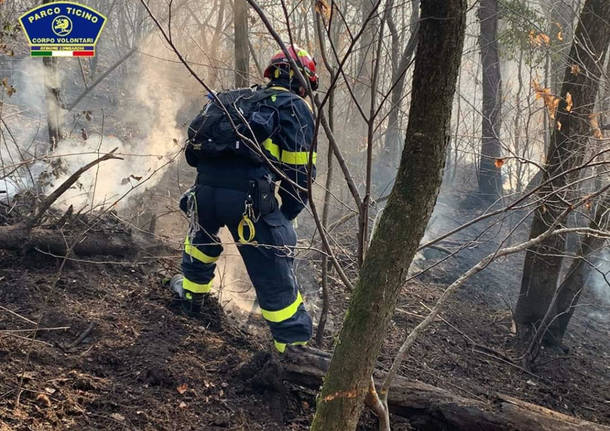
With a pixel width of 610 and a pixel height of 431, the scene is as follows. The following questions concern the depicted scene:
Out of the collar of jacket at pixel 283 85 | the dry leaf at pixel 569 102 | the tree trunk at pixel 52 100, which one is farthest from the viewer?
the tree trunk at pixel 52 100

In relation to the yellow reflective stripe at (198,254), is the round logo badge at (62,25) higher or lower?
higher

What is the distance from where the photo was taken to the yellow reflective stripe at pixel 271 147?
12.4ft

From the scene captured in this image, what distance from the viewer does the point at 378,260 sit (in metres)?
1.96

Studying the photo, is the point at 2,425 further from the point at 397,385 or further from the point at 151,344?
the point at 397,385

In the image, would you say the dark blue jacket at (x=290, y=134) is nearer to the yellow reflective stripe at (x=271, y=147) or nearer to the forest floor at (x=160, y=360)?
the yellow reflective stripe at (x=271, y=147)

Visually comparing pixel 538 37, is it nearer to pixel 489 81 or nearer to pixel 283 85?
pixel 283 85

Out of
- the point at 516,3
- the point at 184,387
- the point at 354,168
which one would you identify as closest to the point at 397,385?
the point at 184,387

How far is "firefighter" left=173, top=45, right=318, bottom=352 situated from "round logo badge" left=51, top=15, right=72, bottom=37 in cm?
198

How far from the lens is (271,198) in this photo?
3945mm

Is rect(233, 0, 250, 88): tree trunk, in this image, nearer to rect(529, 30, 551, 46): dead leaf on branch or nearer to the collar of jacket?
the collar of jacket

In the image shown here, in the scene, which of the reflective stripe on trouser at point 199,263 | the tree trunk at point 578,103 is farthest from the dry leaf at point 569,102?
the reflective stripe on trouser at point 199,263

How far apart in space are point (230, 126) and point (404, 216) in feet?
7.38

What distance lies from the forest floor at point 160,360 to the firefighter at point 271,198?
46 centimetres

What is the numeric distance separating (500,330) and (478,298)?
1005 millimetres
